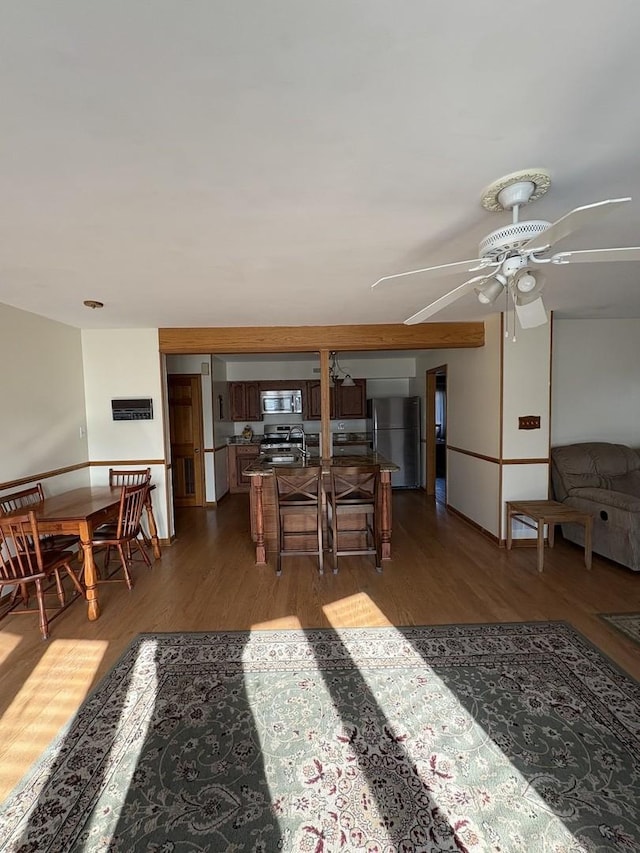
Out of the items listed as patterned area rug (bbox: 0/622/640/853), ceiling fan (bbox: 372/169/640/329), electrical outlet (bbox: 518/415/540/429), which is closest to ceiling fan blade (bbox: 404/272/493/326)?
ceiling fan (bbox: 372/169/640/329)

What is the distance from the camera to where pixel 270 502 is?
163 inches

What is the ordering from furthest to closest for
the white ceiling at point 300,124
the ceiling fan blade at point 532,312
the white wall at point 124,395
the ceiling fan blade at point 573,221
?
the white wall at point 124,395, the ceiling fan blade at point 532,312, the ceiling fan blade at point 573,221, the white ceiling at point 300,124

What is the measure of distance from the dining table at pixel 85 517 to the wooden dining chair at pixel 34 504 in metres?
0.09

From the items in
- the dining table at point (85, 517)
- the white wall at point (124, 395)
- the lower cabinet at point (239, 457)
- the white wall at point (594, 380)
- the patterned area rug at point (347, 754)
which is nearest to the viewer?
the patterned area rug at point (347, 754)

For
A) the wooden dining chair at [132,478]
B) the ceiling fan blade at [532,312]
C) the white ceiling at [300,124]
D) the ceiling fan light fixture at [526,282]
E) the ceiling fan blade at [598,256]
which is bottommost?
the wooden dining chair at [132,478]

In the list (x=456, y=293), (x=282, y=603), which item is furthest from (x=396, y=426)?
(x=456, y=293)

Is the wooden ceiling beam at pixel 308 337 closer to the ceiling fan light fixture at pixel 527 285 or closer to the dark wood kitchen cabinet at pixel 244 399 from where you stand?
the ceiling fan light fixture at pixel 527 285

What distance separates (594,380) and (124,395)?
5246 millimetres

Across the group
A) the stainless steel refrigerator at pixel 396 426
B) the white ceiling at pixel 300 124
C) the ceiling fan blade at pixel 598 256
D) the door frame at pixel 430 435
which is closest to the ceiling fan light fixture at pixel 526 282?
the ceiling fan blade at pixel 598 256

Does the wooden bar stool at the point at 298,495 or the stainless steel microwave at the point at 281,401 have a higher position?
the stainless steel microwave at the point at 281,401

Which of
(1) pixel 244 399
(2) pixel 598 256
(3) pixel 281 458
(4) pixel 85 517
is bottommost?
(4) pixel 85 517

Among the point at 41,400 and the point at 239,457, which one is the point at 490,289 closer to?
the point at 41,400

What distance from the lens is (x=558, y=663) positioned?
2.22 m

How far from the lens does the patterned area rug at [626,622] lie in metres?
2.49
